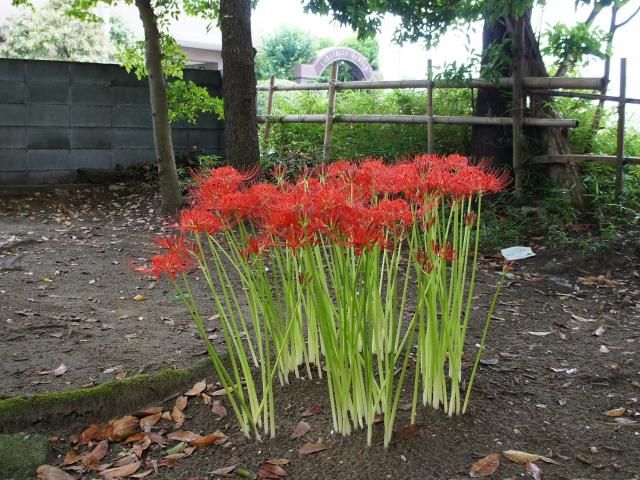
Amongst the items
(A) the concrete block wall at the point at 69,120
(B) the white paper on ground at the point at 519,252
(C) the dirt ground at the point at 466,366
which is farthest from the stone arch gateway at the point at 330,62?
(B) the white paper on ground at the point at 519,252

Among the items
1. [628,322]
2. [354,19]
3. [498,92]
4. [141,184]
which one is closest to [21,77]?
[141,184]

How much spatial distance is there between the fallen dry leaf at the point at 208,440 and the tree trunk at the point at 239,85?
427 cm

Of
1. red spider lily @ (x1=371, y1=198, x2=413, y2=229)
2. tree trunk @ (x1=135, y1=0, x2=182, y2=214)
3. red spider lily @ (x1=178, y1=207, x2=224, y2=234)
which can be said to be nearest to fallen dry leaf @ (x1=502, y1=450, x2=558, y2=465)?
red spider lily @ (x1=371, y1=198, x2=413, y2=229)

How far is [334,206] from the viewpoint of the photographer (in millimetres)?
1962

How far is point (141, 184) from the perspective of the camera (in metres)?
8.50

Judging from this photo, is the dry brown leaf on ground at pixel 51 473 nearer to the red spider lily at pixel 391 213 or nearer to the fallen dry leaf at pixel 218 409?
the fallen dry leaf at pixel 218 409

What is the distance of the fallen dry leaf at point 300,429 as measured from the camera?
239cm

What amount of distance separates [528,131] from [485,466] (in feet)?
17.1

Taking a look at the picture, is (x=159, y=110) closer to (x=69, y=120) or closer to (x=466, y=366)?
(x=69, y=120)

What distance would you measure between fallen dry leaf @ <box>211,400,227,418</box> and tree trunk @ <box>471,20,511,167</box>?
4.91 m

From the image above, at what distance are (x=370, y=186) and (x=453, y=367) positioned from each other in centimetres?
75

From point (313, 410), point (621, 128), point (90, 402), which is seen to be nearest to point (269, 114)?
point (621, 128)

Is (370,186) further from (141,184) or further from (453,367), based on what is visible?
(141,184)

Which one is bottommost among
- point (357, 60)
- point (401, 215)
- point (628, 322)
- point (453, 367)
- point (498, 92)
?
point (628, 322)
